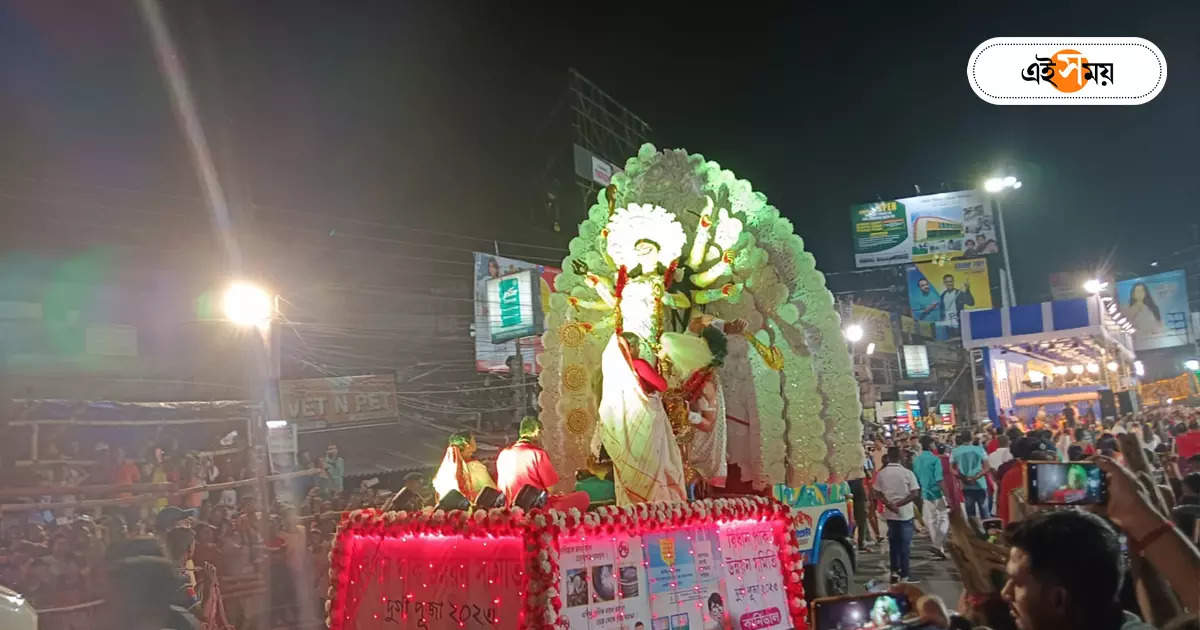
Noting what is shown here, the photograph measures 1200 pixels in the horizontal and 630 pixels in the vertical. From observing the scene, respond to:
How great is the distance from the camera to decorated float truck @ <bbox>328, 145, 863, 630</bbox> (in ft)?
15.5

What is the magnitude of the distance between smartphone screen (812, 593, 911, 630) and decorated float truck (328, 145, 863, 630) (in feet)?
6.15

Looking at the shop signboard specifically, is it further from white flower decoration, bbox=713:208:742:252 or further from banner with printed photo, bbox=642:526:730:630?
banner with printed photo, bbox=642:526:730:630

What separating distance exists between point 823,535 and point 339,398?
1240 centimetres

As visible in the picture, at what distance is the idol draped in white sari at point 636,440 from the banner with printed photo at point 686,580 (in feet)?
Result: 2.11

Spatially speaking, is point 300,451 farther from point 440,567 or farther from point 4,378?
point 440,567

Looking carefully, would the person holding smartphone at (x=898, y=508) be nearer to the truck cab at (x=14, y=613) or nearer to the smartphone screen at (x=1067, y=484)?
the smartphone screen at (x=1067, y=484)

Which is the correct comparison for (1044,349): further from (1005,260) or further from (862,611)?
(862,611)

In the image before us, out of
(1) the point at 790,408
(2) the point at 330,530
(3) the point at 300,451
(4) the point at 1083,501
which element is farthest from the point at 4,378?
(4) the point at 1083,501

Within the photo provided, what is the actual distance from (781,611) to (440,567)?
2.56m

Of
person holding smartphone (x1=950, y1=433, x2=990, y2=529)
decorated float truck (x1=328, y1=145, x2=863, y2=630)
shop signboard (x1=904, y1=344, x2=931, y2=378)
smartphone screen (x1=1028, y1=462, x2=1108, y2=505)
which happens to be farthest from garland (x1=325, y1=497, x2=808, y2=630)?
shop signboard (x1=904, y1=344, x2=931, y2=378)

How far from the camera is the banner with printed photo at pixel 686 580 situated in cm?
491

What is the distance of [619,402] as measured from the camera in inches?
241

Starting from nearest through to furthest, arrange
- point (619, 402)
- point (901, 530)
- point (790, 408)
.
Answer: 1. point (619, 402)
2. point (790, 408)
3. point (901, 530)

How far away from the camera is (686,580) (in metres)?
5.11
